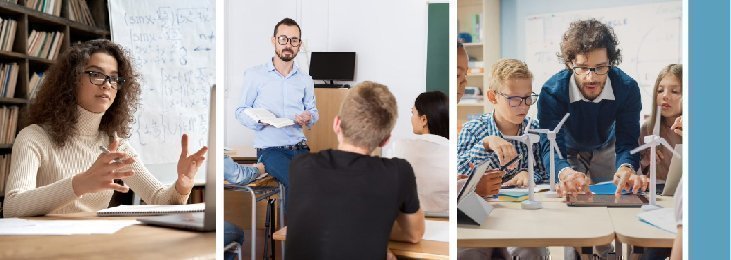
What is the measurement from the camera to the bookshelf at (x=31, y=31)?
2990mm

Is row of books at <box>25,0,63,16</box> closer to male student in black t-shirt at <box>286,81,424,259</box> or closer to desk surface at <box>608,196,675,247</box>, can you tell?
male student in black t-shirt at <box>286,81,424,259</box>

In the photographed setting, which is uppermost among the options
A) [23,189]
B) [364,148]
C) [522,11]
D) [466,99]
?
[522,11]

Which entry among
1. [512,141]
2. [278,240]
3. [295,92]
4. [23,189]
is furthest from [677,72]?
[23,189]

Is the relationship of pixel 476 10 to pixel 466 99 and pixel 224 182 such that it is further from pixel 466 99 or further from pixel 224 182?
pixel 224 182

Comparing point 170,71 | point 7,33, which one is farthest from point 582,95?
point 7,33

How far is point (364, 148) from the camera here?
6.55ft

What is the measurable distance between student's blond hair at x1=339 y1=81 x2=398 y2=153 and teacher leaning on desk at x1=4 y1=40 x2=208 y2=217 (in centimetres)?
48

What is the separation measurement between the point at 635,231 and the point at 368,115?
985mm

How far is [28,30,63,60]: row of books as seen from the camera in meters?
3.08

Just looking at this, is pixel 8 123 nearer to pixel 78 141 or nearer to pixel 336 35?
pixel 78 141

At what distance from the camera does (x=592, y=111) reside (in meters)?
2.23

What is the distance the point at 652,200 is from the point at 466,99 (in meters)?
0.74

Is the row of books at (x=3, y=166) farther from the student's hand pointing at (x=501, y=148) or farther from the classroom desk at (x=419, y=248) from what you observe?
the student's hand pointing at (x=501, y=148)

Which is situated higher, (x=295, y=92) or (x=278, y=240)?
(x=295, y=92)
